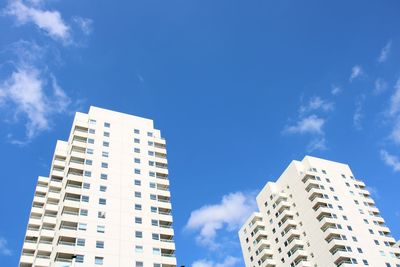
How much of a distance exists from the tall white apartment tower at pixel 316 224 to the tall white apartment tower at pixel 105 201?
34748 millimetres

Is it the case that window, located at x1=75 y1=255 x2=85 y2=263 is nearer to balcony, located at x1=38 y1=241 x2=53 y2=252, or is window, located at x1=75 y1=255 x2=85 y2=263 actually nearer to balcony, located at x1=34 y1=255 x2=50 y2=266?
balcony, located at x1=34 y1=255 x2=50 y2=266

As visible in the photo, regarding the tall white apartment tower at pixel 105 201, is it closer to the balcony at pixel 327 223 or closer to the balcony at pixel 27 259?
the balcony at pixel 27 259

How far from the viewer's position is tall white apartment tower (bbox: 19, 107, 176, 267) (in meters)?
61.6

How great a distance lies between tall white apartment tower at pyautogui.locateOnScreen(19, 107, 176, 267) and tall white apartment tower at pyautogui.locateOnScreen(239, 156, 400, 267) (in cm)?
3475

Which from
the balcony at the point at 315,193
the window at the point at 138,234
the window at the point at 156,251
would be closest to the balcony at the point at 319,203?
the balcony at the point at 315,193

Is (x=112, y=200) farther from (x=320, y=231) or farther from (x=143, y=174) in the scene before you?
(x=320, y=231)

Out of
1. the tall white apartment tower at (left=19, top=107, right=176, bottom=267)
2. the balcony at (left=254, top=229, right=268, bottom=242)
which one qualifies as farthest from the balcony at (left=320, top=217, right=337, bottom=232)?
the tall white apartment tower at (left=19, top=107, right=176, bottom=267)

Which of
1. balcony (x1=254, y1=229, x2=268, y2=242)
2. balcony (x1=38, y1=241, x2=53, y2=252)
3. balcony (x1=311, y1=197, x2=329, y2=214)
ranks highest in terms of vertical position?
balcony (x1=254, y1=229, x2=268, y2=242)

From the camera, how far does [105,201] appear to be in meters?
68.3

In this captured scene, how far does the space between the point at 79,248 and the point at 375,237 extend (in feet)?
208

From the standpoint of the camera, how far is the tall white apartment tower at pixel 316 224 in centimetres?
8631

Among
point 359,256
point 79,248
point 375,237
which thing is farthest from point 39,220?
point 375,237

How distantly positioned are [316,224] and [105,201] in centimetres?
4712

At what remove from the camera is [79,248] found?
59.8 m
